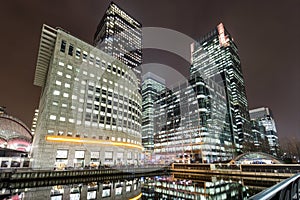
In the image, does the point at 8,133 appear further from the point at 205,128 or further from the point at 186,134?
the point at 205,128

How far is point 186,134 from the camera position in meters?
98.9

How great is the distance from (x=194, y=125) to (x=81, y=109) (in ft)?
213

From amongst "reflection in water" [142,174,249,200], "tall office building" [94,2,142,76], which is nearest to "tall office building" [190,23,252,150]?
"tall office building" [94,2,142,76]

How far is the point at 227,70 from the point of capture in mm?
155000

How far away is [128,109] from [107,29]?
90.3m

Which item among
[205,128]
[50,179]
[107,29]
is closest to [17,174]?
[50,179]

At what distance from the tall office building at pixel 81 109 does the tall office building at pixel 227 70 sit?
298ft

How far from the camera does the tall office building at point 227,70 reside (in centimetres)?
13279

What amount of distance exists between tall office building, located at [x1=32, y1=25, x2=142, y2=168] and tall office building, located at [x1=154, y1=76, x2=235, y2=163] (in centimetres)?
3670

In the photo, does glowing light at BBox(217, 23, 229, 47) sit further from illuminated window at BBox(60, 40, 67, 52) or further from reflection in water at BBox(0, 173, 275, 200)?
reflection in water at BBox(0, 173, 275, 200)

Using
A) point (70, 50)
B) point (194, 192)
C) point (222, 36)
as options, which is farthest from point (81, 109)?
point (222, 36)

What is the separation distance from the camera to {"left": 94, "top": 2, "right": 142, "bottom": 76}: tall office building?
131 m

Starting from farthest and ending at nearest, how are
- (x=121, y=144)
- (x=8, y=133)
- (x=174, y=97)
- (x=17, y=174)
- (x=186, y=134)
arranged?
(x=174, y=97) < (x=186, y=134) < (x=8, y=133) < (x=121, y=144) < (x=17, y=174)

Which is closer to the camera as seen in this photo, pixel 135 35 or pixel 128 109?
pixel 128 109
